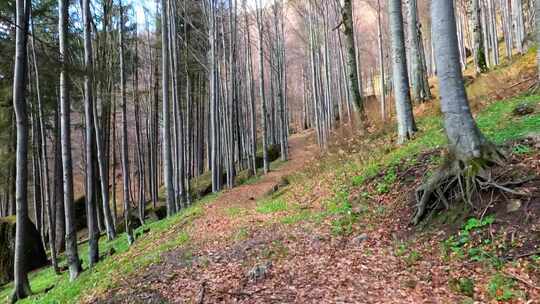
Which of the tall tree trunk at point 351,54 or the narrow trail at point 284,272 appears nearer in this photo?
the narrow trail at point 284,272

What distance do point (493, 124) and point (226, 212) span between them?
728 centimetres

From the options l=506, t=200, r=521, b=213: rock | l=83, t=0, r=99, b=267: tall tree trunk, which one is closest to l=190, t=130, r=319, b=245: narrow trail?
l=83, t=0, r=99, b=267: tall tree trunk

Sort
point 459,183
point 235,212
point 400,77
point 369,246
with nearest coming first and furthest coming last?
point 459,183
point 369,246
point 400,77
point 235,212

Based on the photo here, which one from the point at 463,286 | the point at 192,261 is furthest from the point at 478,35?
the point at 192,261

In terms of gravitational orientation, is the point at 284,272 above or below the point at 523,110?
below

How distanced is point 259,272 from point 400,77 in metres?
5.72

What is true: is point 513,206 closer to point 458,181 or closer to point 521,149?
point 458,181

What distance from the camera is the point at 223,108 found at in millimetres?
16891

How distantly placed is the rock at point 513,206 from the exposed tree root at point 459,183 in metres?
0.11

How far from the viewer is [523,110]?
7.13m

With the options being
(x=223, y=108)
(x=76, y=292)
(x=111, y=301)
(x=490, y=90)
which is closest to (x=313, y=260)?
(x=111, y=301)

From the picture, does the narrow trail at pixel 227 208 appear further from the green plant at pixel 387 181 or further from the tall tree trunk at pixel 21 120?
the tall tree trunk at pixel 21 120

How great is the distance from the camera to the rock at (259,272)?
16.4 ft

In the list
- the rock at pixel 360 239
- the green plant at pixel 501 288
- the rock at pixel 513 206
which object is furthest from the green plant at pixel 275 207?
the green plant at pixel 501 288
